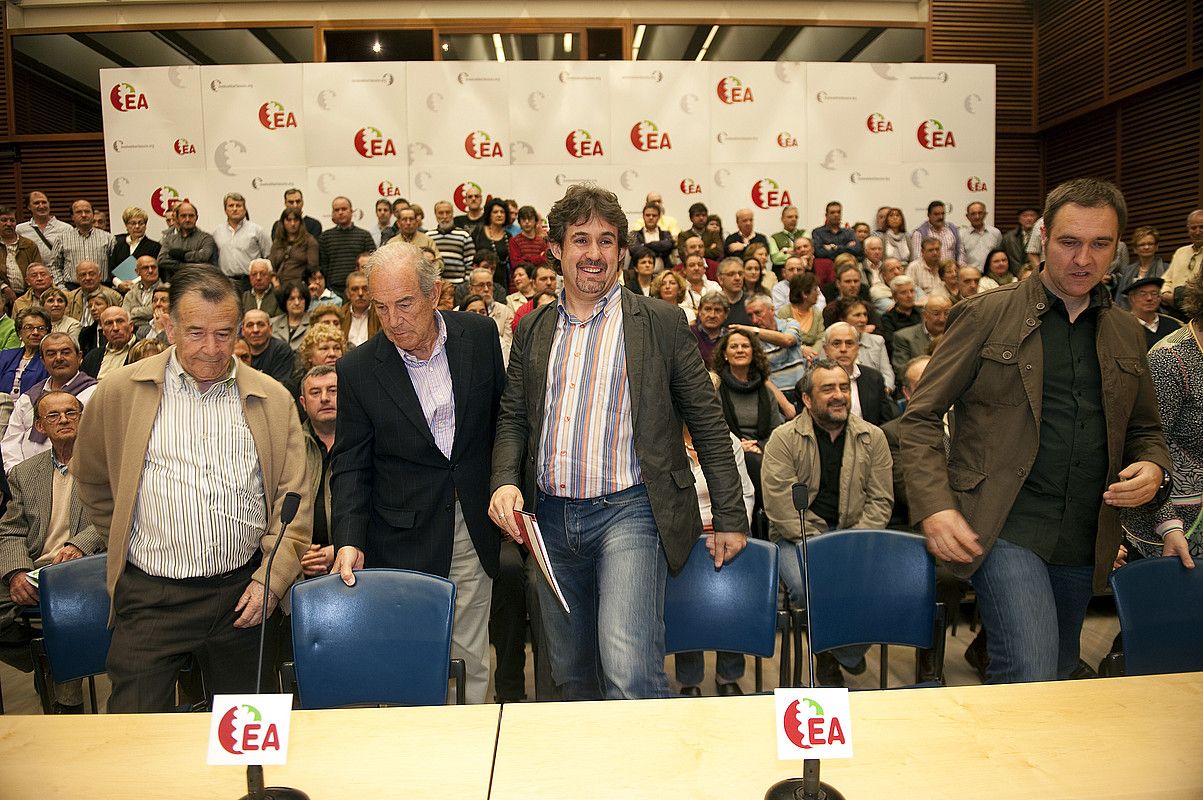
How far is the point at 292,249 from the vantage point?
7488 millimetres

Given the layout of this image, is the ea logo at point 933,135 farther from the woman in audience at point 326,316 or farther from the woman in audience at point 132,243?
the woman in audience at point 132,243

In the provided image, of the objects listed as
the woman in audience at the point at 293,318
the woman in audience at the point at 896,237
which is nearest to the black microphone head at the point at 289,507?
the woman in audience at the point at 293,318

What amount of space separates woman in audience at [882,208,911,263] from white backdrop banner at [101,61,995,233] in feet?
1.64

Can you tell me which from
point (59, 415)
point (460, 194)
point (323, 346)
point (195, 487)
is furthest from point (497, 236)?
point (195, 487)

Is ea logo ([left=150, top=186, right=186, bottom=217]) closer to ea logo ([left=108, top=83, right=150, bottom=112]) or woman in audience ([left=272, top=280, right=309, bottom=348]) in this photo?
ea logo ([left=108, top=83, right=150, bottom=112])

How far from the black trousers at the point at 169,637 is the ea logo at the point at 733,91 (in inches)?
327

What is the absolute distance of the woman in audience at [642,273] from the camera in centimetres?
634

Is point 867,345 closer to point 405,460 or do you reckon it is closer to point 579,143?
point 405,460

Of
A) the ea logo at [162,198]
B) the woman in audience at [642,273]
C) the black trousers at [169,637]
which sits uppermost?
the ea logo at [162,198]

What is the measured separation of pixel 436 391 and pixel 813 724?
1.48 m

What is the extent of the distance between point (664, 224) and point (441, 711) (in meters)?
7.15

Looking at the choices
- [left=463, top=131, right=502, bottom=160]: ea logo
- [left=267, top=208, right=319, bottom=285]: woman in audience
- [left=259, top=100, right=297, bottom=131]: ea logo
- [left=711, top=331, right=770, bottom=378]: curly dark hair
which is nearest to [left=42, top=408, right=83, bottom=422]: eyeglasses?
[left=711, top=331, right=770, bottom=378]: curly dark hair

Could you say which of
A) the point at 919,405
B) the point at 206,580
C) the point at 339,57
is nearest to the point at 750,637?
the point at 919,405

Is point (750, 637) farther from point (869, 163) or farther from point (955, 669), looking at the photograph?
point (869, 163)
